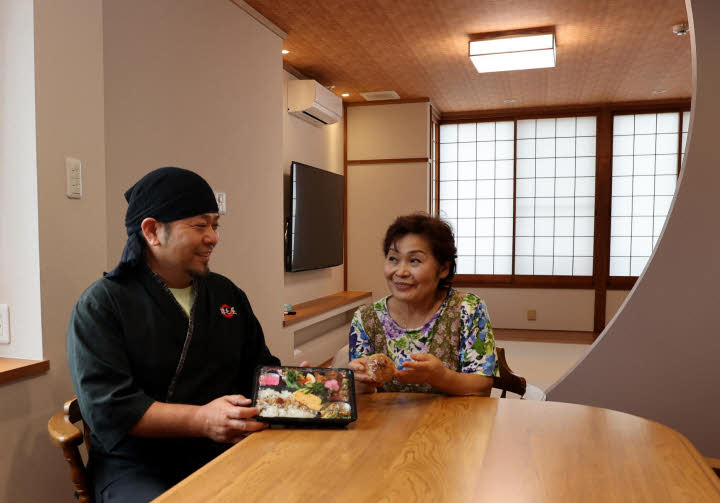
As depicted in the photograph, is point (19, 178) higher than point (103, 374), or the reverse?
point (19, 178)

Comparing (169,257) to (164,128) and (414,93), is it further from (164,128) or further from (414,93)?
(414,93)

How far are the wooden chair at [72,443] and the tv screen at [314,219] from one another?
10.7 ft

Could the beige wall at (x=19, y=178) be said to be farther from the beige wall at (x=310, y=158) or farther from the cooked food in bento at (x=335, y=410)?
the beige wall at (x=310, y=158)

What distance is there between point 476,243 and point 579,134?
5.71ft

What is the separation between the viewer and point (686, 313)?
2230 mm

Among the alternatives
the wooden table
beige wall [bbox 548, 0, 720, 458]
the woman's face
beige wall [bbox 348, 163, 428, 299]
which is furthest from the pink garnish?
beige wall [bbox 348, 163, 428, 299]

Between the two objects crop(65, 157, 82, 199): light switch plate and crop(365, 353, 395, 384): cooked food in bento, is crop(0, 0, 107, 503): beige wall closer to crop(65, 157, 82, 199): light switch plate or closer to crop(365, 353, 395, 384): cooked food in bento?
crop(65, 157, 82, 199): light switch plate

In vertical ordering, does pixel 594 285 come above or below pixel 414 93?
below

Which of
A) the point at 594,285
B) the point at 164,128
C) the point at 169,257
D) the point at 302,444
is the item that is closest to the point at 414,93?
the point at 594,285

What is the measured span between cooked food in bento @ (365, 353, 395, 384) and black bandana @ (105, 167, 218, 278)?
601 millimetres

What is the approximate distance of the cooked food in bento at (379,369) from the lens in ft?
4.86

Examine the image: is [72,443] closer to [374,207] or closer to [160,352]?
[160,352]

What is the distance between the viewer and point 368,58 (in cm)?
466

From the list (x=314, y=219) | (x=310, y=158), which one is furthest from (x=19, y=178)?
(x=310, y=158)
